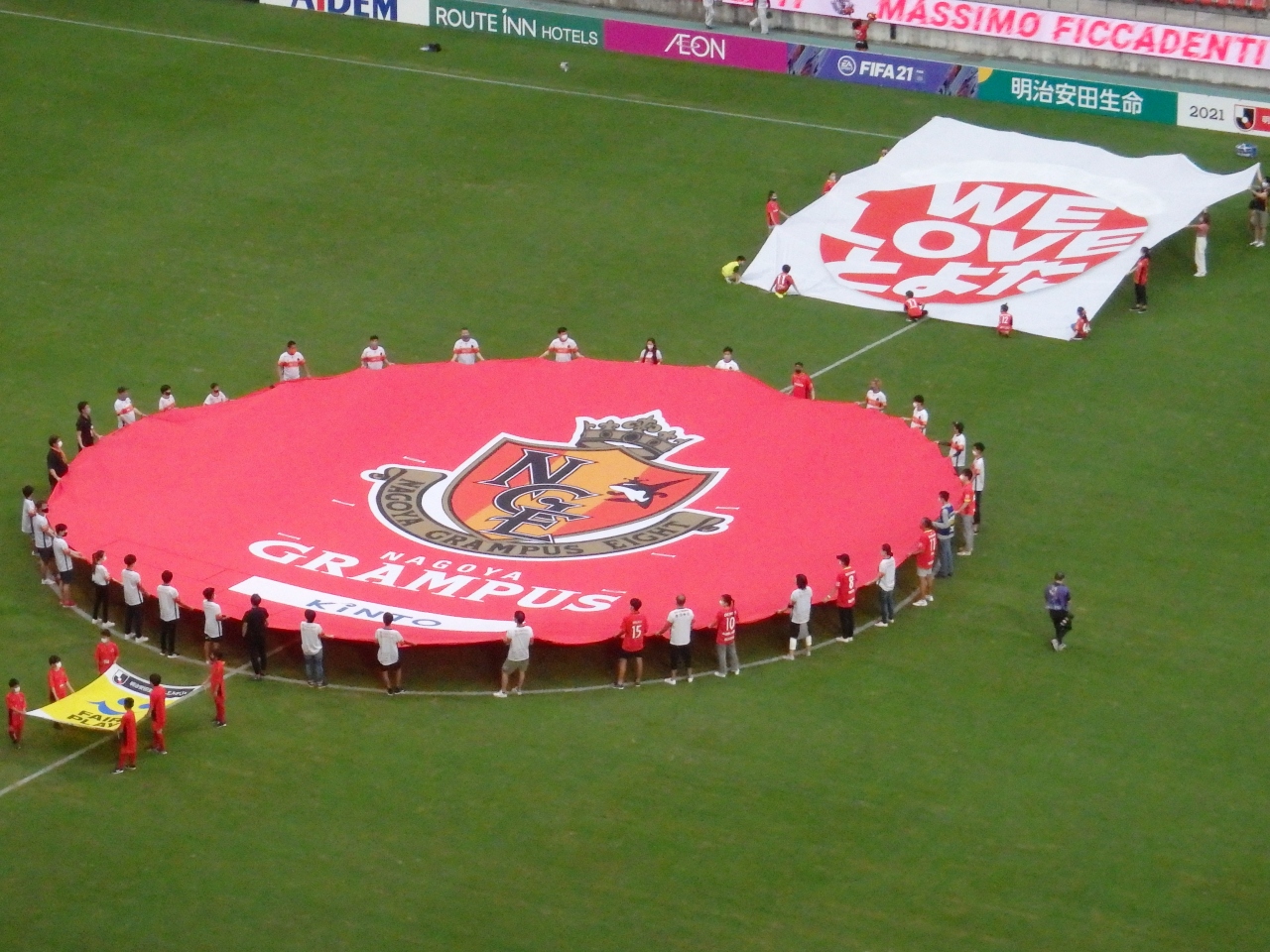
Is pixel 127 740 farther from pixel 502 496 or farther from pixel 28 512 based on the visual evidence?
pixel 502 496

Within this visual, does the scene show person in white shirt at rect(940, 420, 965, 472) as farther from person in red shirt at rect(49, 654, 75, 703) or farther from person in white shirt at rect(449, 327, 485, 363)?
person in red shirt at rect(49, 654, 75, 703)

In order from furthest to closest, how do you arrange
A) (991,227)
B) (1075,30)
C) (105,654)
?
1. (1075,30)
2. (991,227)
3. (105,654)

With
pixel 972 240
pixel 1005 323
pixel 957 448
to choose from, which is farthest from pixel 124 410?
pixel 972 240

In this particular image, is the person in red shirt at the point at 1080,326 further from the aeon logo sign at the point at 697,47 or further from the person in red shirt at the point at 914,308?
the aeon logo sign at the point at 697,47

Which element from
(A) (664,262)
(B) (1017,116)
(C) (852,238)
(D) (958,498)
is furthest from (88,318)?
(B) (1017,116)

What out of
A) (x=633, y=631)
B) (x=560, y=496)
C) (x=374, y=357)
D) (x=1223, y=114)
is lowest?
(x=633, y=631)

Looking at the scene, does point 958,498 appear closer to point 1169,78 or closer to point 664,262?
point 664,262
